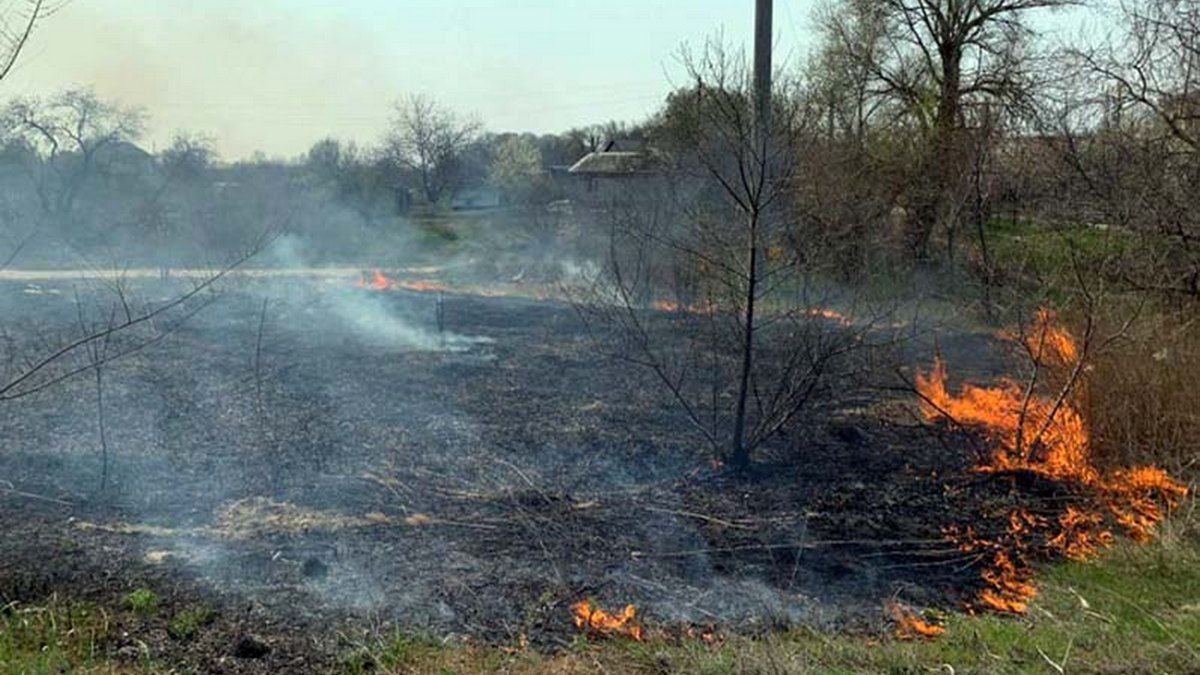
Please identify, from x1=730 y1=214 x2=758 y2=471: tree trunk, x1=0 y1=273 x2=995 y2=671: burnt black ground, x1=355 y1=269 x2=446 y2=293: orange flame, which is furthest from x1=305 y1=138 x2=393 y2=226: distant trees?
x1=730 y1=214 x2=758 y2=471: tree trunk

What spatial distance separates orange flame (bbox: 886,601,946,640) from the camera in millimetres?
4297

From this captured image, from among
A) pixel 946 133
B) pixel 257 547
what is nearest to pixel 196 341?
pixel 257 547

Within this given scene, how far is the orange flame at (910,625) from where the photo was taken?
4.30 metres

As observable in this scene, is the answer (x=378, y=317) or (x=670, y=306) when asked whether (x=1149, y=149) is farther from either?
(x=378, y=317)

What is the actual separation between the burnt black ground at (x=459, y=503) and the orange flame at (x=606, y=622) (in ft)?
0.28

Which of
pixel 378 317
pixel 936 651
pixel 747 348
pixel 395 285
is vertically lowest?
pixel 936 651

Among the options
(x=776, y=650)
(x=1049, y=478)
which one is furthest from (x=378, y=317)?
(x=776, y=650)

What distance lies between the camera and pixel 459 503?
5961mm

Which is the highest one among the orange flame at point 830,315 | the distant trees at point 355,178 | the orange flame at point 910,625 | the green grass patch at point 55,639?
the distant trees at point 355,178

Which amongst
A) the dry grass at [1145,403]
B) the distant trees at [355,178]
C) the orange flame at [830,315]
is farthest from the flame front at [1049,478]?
the distant trees at [355,178]

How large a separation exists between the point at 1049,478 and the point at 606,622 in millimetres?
4403

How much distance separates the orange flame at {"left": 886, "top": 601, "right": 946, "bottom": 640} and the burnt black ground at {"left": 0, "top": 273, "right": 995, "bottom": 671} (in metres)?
0.13

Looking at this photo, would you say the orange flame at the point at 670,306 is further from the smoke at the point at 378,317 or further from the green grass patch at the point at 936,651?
the green grass patch at the point at 936,651

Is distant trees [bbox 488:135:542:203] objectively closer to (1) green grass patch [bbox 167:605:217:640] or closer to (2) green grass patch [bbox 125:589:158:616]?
(2) green grass patch [bbox 125:589:158:616]
